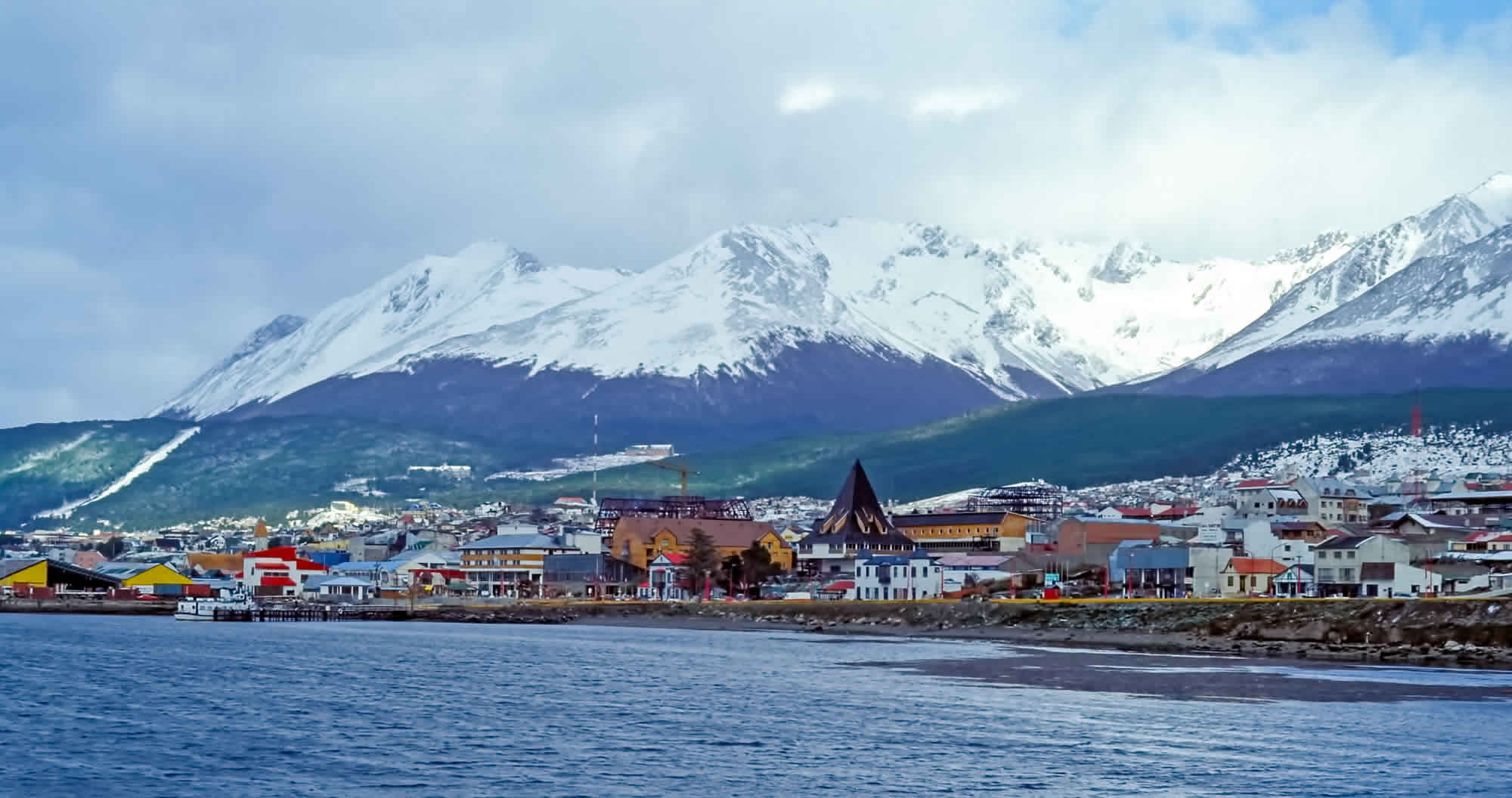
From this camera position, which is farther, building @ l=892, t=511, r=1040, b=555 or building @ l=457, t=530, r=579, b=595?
building @ l=457, t=530, r=579, b=595

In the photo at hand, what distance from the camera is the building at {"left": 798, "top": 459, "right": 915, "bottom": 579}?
618ft

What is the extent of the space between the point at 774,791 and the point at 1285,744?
16.7 metres

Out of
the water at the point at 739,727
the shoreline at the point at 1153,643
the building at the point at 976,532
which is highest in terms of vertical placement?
the building at the point at 976,532

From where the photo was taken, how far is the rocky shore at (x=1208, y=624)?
8712cm

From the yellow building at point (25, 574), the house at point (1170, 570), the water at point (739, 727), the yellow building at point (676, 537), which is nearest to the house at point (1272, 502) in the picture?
the house at point (1170, 570)

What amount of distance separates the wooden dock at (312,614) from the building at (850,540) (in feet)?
148

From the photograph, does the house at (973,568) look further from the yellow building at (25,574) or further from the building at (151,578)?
the yellow building at (25,574)

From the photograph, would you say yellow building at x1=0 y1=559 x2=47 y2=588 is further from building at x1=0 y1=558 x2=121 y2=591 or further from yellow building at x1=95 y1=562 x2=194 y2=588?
yellow building at x1=95 y1=562 x2=194 y2=588

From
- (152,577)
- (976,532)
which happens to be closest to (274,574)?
(152,577)

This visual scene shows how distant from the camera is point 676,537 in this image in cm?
18638

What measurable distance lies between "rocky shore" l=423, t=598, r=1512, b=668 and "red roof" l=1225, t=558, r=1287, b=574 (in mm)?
16088

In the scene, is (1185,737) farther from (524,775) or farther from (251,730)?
(251,730)

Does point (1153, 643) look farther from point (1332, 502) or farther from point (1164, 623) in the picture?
point (1332, 502)

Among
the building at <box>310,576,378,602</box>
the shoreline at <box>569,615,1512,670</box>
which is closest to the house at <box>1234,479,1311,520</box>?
the shoreline at <box>569,615,1512,670</box>
